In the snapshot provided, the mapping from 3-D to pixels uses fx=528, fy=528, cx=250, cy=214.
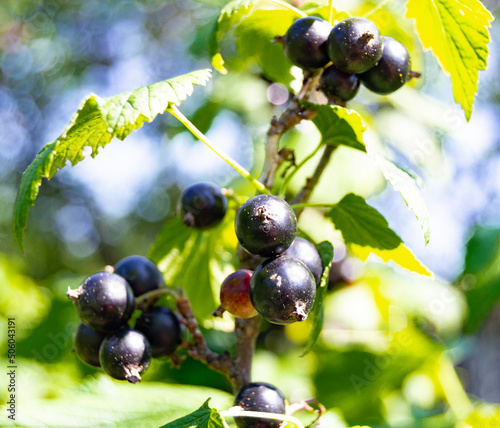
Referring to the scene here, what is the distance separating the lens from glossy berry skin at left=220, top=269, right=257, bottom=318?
813 mm

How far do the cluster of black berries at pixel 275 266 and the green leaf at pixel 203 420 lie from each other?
154 mm

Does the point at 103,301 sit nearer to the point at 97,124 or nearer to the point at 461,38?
the point at 97,124

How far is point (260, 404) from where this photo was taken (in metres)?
0.79

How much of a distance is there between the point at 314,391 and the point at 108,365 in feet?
2.97

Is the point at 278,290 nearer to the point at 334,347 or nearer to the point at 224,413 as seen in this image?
the point at 224,413

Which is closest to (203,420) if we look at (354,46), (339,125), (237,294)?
(237,294)

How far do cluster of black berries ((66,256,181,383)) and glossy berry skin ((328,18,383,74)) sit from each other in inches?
19.9

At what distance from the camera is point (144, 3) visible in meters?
5.27

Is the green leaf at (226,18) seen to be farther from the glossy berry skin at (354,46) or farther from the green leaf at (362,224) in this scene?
the green leaf at (362,224)

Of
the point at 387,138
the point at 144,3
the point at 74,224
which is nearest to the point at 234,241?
the point at 387,138

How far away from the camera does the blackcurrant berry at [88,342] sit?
2.87 feet

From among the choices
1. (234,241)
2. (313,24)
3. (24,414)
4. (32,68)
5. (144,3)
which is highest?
(313,24)

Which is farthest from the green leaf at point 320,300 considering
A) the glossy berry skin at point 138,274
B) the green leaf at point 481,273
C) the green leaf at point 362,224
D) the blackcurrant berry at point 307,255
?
the green leaf at point 481,273

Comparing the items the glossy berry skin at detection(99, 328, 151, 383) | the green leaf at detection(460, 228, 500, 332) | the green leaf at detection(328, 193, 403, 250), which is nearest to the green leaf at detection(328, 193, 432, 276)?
the green leaf at detection(328, 193, 403, 250)
